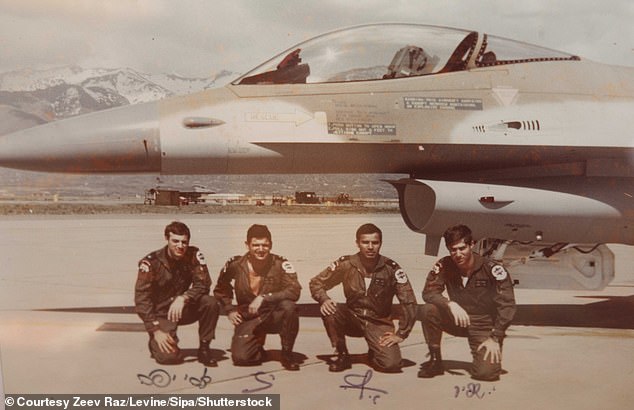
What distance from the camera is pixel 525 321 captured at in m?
5.41

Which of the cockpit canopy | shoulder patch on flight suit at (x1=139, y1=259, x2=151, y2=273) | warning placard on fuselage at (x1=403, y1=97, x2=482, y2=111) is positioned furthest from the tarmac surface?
the cockpit canopy

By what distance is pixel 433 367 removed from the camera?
4.02 meters

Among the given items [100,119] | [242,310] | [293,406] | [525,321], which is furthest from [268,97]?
[525,321]

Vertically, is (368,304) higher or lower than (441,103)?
lower

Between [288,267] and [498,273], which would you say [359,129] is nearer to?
[288,267]

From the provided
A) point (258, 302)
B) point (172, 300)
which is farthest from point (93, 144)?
point (258, 302)

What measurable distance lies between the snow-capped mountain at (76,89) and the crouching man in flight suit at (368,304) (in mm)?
1556

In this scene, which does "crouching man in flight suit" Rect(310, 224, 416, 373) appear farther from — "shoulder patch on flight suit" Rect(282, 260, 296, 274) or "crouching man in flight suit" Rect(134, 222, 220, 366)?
"crouching man in flight suit" Rect(134, 222, 220, 366)

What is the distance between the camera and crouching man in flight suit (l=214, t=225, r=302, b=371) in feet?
13.1

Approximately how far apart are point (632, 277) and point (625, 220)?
452 cm

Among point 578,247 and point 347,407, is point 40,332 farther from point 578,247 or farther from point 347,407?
point 578,247

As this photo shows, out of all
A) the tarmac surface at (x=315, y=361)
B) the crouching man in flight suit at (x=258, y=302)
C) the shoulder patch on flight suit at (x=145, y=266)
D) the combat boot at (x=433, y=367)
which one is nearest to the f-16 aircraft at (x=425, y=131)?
the tarmac surface at (x=315, y=361)

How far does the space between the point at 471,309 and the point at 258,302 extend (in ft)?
4.49

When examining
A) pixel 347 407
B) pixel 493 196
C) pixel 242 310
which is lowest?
pixel 347 407
